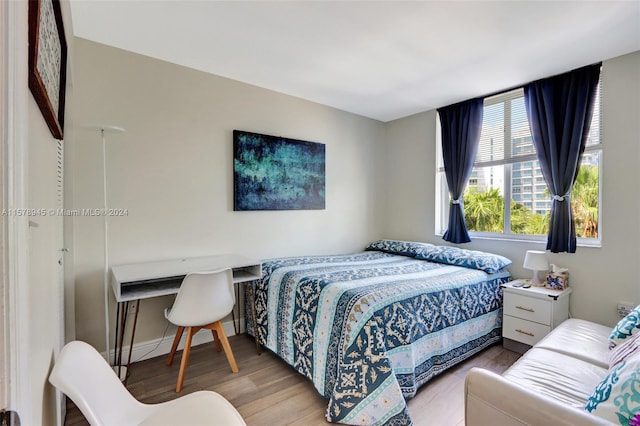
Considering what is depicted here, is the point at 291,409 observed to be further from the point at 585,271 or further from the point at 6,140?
the point at 585,271

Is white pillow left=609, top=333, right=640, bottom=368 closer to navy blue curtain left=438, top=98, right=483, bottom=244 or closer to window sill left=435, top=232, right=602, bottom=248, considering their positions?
window sill left=435, top=232, right=602, bottom=248

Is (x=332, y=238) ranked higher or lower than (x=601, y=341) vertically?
higher

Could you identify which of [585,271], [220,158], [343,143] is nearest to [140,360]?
[220,158]

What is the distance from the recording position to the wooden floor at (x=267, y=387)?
1813mm

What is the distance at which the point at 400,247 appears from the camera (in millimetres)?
3594

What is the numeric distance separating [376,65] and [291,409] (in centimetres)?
275

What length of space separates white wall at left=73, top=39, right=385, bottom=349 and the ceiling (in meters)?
0.22

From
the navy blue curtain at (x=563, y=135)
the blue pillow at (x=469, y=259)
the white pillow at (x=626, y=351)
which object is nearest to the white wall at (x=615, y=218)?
the navy blue curtain at (x=563, y=135)

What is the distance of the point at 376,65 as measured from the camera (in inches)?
105

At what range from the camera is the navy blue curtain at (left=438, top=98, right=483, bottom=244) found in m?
3.36

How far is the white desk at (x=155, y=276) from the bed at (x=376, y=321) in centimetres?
30

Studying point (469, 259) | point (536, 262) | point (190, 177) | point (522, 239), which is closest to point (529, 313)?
point (536, 262)

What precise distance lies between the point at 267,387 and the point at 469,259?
2128 millimetres

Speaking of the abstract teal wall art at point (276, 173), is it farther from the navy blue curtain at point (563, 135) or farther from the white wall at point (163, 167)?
the navy blue curtain at point (563, 135)
